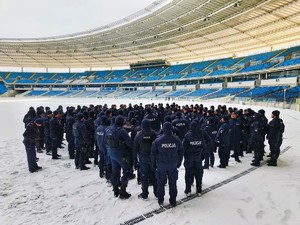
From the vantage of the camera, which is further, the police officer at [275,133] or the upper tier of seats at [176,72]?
the upper tier of seats at [176,72]

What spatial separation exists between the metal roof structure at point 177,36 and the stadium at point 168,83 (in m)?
0.20

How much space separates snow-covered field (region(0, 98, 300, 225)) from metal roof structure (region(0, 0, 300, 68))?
26.1 meters

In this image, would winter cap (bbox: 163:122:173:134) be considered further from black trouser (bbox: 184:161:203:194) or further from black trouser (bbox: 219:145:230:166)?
black trouser (bbox: 219:145:230:166)

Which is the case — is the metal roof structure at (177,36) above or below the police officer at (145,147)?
above

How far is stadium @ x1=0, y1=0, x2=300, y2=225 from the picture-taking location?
14.8ft

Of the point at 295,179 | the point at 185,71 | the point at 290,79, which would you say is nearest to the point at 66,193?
the point at 295,179

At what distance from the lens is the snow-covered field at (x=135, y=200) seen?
418 centimetres

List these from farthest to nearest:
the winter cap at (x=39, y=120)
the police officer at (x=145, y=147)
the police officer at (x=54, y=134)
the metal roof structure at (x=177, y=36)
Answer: the metal roof structure at (x=177, y=36)
the winter cap at (x=39, y=120)
the police officer at (x=54, y=134)
the police officer at (x=145, y=147)

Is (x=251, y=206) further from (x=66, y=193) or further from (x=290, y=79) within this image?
(x=290, y=79)

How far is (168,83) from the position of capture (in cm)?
5847

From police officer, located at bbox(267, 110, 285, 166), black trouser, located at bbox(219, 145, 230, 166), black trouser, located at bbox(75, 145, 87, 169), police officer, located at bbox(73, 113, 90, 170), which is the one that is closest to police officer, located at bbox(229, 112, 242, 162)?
black trouser, located at bbox(219, 145, 230, 166)

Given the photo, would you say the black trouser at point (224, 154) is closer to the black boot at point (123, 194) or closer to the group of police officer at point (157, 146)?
the group of police officer at point (157, 146)

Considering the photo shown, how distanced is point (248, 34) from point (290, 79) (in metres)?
9.92

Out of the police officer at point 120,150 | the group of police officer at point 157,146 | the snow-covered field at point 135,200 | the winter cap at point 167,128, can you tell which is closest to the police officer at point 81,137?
the group of police officer at point 157,146
